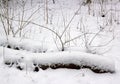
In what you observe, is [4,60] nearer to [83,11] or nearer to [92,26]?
[92,26]

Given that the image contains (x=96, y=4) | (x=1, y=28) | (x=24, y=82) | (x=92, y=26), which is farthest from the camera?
(x=96, y=4)

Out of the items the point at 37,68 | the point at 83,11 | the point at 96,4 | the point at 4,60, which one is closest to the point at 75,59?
the point at 37,68

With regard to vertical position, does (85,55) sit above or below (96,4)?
below

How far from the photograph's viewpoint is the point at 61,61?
2.15 m

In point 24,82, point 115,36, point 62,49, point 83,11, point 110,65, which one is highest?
point 83,11

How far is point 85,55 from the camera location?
6.97 feet

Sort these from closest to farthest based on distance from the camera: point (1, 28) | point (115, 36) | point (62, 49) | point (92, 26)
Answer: point (62, 49)
point (115, 36)
point (1, 28)
point (92, 26)

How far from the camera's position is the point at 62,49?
7.82 ft

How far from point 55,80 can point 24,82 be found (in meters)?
0.35

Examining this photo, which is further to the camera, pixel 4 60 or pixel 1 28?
pixel 1 28

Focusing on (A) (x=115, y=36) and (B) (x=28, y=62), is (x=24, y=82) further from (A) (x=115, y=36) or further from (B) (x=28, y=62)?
(A) (x=115, y=36)

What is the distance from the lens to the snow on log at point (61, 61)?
208 centimetres

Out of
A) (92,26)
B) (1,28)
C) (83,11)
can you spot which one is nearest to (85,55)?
(92,26)

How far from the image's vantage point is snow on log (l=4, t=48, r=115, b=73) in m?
2.08
